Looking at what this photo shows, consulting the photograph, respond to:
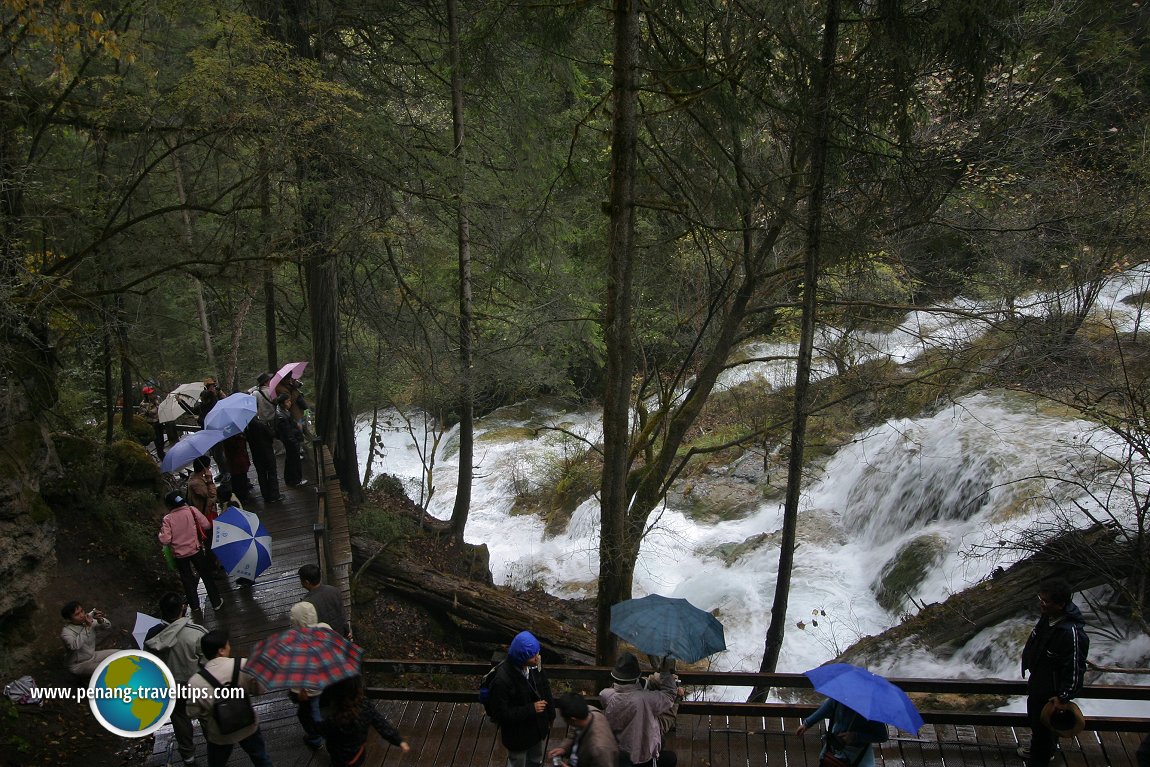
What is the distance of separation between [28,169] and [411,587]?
8259mm

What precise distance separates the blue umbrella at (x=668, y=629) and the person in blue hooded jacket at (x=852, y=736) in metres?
1.08

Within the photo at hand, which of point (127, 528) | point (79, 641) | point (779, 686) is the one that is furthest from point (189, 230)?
point (779, 686)

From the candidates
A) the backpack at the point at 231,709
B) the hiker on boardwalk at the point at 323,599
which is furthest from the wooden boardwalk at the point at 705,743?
the backpack at the point at 231,709

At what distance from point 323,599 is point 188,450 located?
3.54 m

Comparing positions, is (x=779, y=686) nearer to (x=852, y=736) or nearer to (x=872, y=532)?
(x=852, y=736)

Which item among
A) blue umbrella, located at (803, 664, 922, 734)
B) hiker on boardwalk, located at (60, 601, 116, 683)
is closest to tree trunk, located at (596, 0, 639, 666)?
blue umbrella, located at (803, 664, 922, 734)

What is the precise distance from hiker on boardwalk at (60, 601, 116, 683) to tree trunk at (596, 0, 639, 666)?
481 centimetres

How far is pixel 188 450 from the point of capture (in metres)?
8.95

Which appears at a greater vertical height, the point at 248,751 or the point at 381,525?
the point at 248,751

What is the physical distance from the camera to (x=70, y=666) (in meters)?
6.34

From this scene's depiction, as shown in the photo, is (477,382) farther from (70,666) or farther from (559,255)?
(70,666)

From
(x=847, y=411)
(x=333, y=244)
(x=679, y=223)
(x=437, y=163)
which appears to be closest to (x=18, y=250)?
(x=333, y=244)

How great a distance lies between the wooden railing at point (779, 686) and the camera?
6.24 meters

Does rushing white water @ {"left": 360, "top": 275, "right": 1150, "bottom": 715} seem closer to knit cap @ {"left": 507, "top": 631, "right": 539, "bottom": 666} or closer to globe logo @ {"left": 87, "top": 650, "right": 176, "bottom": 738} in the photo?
knit cap @ {"left": 507, "top": 631, "right": 539, "bottom": 666}
